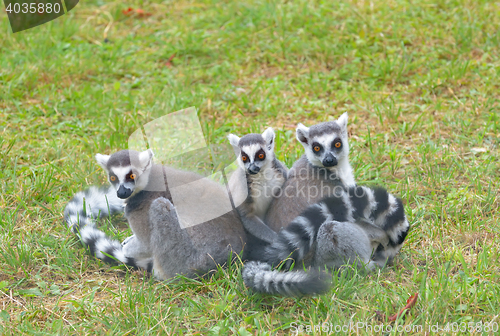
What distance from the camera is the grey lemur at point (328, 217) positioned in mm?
3010

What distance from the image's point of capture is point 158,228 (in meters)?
3.13

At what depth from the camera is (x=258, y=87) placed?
5.91 meters

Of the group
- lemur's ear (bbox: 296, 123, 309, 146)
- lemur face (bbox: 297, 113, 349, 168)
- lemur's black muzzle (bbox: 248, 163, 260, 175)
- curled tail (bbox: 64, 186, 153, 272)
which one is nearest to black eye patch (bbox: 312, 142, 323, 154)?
lemur face (bbox: 297, 113, 349, 168)

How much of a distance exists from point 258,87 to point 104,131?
6.32 ft

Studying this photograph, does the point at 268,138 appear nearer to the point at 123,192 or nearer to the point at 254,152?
the point at 254,152

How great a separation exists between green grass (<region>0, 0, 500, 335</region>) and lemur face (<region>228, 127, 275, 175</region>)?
2.38 feet

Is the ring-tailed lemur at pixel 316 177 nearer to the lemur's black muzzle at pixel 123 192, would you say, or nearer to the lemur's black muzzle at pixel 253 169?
the lemur's black muzzle at pixel 253 169

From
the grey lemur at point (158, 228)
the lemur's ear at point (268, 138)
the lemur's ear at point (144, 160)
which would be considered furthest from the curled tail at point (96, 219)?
the lemur's ear at point (268, 138)

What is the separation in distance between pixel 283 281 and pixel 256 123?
105 inches

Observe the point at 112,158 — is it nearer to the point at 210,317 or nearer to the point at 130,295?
the point at 130,295

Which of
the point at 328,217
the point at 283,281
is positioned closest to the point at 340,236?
the point at 328,217

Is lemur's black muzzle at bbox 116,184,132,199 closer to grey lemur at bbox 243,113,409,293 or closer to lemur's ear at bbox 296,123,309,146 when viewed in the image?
grey lemur at bbox 243,113,409,293

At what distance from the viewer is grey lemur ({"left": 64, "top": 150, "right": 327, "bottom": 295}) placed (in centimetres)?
316

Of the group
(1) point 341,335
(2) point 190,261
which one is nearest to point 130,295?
(2) point 190,261
